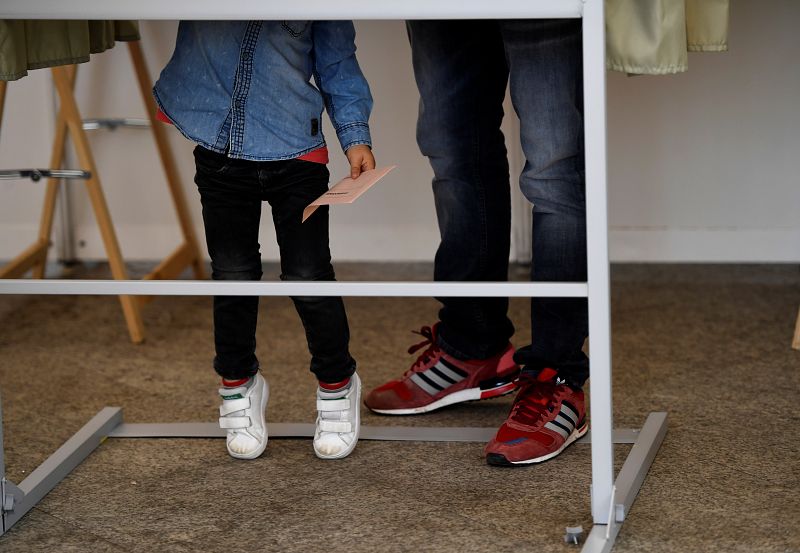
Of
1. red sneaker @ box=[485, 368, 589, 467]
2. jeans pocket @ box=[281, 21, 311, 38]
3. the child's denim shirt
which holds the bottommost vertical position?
red sneaker @ box=[485, 368, 589, 467]

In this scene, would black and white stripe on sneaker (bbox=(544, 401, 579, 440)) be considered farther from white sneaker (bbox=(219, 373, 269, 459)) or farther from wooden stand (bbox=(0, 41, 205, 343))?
wooden stand (bbox=(0, 41, 205, 343))

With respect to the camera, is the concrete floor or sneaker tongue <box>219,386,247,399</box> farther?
sneaker tongue <box>219,386,247,399</box>

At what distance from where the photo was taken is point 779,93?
240 centimetres

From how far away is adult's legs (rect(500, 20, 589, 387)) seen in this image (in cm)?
135

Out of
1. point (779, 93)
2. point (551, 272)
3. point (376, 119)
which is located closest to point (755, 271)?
point (779, 93)

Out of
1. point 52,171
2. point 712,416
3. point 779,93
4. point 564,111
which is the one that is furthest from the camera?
point 779,93

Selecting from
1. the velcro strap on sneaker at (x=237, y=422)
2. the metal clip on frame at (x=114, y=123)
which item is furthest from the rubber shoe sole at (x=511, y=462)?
the metal clip on frame at (x=114, y=123)

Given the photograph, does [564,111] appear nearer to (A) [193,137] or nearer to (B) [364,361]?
(A) [193,137]

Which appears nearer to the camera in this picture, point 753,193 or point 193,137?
point 193,137

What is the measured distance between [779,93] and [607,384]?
4.67ft

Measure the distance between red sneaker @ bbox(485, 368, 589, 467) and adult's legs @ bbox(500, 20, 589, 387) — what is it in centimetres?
2

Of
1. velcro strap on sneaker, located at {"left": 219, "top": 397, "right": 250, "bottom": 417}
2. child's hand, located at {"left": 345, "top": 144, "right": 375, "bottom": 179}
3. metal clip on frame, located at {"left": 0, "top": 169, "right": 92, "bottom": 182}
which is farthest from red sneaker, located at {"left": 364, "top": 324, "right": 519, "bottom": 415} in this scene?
metal clip on frame, located at {"left": 0, "top": 169, "right": 92, "bottom": 182}

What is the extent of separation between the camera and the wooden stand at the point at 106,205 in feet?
6.84

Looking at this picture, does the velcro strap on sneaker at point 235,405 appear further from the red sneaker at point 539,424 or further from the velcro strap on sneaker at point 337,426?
the red sneaker at point 539,424
